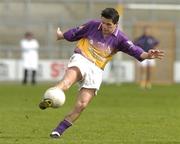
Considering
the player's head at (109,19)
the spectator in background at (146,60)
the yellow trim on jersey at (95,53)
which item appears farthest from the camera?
the spectator in background at (146,60)

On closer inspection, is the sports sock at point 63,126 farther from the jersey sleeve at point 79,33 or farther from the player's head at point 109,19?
the player's head at point 109,19

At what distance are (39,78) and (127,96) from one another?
13463 mm

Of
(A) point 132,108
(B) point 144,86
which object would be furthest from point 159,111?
(B) point 144,86

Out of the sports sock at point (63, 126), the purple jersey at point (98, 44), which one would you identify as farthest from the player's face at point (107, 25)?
the sports sock at point (63, 126)

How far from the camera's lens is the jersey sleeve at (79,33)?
13.5 metres

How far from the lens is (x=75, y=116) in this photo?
1320cm

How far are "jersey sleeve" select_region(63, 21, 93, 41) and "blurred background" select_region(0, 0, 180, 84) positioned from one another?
2706 cm

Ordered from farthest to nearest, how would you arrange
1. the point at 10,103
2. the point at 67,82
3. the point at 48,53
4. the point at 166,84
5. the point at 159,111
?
the point at 48,53
the point at 166,84
the point at 10,103
the point at 159,111
the point at 67,82

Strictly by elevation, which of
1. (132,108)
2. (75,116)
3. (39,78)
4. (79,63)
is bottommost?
(39,78)

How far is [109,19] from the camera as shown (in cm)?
1304

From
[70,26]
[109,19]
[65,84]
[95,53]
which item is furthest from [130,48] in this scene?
[70,26]

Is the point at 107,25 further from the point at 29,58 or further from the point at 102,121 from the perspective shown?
the point at 29,58

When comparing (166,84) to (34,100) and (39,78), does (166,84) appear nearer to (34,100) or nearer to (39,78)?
(39,78)

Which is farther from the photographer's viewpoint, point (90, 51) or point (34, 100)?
point (34, 100)
